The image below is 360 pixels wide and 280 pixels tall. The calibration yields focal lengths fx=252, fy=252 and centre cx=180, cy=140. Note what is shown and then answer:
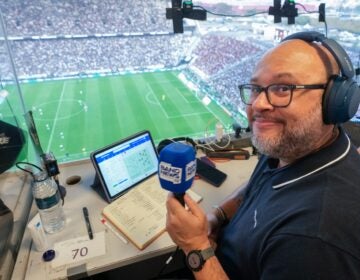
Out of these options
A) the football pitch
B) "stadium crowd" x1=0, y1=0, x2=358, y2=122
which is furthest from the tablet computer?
the football pitch

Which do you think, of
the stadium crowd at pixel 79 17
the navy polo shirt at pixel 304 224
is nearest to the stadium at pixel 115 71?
the stadium crowd at pixel 79 17

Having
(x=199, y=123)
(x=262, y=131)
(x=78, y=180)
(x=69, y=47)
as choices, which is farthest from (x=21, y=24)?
(x=262, y=131)

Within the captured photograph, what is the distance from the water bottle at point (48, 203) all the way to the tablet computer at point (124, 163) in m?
0.19

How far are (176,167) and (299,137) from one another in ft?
1.18

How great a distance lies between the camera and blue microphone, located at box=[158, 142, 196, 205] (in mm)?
672

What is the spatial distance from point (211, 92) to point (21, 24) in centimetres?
502

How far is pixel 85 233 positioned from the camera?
1.02 m

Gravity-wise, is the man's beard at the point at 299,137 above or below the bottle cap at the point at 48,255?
above

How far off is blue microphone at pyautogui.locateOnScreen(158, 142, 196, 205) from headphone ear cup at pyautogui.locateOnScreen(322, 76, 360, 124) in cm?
39

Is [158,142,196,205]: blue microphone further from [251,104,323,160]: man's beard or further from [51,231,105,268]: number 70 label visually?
[51,231,105,268]: number 70 label

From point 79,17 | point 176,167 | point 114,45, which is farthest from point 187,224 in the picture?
point 114,45

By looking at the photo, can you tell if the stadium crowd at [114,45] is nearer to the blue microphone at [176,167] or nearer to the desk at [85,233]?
the desk at [85,233]

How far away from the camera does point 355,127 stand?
1.66m

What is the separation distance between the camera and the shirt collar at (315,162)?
0.68 metres
